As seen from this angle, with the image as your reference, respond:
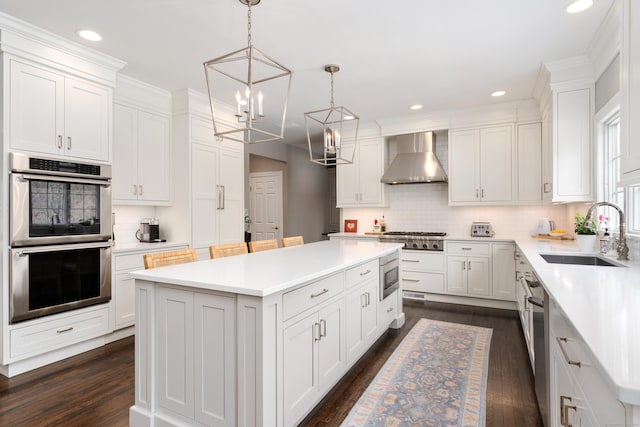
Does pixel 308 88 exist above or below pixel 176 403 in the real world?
above

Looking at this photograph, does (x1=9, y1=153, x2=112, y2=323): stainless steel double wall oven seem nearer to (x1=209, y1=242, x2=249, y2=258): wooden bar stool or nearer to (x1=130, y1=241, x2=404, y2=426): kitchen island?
(x1=209, y1=242, x2=249, y2=258): wooden bar stool

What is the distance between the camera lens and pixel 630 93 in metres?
1.50

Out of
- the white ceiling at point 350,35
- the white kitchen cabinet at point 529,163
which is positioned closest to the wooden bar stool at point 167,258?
the white ceiling at point 350,35

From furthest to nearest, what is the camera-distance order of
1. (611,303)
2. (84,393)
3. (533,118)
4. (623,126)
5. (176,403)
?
(533,118), (84,393), (176,403), (623,126), (611,303)

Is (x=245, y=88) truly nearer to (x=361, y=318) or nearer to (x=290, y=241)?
(x=290, y=241)

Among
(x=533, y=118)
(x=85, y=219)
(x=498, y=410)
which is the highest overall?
(x=533, y=118)

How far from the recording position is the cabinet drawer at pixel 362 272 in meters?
2.52

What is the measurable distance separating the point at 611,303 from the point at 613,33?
2474mm

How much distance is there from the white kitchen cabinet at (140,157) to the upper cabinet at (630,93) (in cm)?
408

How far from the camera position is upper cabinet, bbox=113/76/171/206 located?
365 cm

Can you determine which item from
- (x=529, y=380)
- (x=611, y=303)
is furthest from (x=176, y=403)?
(x=529, y=380)

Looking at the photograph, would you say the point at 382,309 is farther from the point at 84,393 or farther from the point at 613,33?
the point at 613,33

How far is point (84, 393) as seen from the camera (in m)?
2.34

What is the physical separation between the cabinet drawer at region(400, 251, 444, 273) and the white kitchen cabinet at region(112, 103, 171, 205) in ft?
10.9
